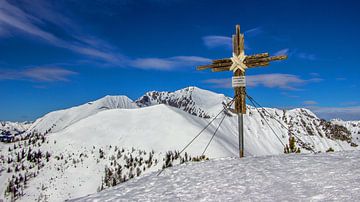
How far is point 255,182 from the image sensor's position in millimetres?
9125

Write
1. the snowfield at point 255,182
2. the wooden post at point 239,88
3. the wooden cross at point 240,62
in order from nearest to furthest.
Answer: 1. the snowfield at point 255,182
2. the wooden cross at point 240,62
3. the wooden post at point 239,88

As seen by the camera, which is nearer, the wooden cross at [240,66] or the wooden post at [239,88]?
the wooden cross at [240,66]

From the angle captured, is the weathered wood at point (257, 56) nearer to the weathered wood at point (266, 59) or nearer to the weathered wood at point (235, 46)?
the weathered wood at point (266, 59)

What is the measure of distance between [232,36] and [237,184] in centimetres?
777

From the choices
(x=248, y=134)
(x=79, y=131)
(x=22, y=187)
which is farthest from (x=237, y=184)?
(x=248, y=134)

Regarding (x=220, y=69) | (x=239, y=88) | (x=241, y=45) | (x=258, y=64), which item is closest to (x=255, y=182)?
(x=239, y=88)

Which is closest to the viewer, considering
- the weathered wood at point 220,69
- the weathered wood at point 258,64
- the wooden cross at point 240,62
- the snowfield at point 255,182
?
the snowfield at point 255,182

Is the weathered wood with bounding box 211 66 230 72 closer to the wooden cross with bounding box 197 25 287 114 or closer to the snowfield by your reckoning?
the wooden cross with bounding box 197 25 287 114

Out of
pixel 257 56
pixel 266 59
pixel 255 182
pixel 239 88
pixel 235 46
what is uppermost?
pixel 235 46

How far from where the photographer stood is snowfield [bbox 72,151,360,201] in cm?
780

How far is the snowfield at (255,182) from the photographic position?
7797 millimetres

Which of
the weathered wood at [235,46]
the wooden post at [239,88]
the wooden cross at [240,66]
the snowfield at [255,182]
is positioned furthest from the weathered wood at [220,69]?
the snowfield at [255,182]

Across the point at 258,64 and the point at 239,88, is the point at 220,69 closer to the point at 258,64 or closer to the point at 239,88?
the point at 239,88

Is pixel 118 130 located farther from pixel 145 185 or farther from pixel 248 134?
pixel 248 134
